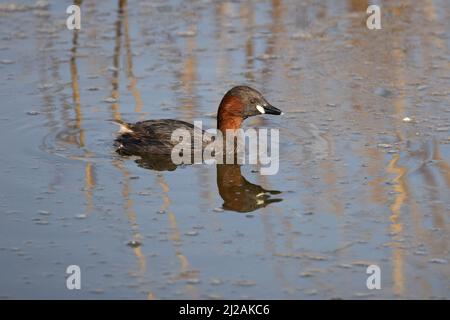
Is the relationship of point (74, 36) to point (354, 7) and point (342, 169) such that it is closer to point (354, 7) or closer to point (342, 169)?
point (354, 7)

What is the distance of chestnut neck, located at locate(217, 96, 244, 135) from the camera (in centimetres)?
859

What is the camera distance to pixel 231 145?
857 centimetres

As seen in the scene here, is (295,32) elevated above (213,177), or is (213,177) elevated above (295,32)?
(295,32)

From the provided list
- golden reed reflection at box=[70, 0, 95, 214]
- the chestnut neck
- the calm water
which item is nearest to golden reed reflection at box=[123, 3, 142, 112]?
the calm water

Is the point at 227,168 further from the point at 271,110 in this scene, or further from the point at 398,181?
the point at 398,181

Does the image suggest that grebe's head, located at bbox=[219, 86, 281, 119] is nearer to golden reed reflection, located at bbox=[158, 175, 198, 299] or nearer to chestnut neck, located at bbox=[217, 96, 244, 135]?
chestnut neck, located at bbox=[217, 96, 244, 135]

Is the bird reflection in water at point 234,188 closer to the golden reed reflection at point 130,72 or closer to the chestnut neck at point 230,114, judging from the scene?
the chestnut neck at point 230,114

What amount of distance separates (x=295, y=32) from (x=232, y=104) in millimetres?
2903

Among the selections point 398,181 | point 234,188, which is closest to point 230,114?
point 234,188

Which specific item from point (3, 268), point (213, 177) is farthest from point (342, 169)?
point (3, 268)

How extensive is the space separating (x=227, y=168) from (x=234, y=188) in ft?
1.87

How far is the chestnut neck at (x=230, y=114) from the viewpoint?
859cm

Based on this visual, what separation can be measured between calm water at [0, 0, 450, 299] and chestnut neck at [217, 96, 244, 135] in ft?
1.57

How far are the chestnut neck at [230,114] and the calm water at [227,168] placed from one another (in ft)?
1.57
